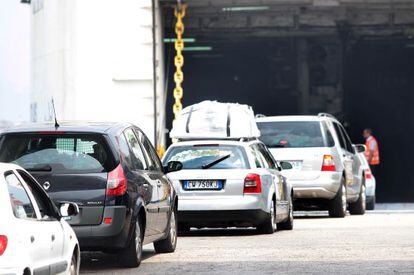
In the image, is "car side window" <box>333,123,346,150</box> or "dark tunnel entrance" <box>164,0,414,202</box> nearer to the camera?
"car side window" <box>333,123,346,150</box>

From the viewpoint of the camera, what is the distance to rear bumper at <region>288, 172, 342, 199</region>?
2519 centimetres

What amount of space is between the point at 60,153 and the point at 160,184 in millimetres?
1866

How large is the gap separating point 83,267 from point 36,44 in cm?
2470

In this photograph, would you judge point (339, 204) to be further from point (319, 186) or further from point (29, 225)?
point (29, 225)

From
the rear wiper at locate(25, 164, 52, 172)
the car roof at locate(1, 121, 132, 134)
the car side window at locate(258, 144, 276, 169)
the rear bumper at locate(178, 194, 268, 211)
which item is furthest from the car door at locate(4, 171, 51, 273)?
the car side window at locate(258, 144, 276, 169)

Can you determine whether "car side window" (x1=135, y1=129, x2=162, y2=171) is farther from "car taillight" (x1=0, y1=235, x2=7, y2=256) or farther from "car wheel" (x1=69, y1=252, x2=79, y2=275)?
"car taillight" (x1=0, y1=235, x2=7, y2=256)

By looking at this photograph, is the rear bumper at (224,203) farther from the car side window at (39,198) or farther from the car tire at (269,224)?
the car side window at (39,198)

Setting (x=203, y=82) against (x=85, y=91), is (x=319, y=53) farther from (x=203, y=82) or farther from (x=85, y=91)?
(x=85, y=91)

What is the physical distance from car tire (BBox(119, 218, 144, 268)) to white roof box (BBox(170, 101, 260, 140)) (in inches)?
280

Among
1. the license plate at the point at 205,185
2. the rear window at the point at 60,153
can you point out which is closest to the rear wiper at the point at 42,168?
the rear window at the point at 60,153

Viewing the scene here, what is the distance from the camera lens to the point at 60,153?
14.0m

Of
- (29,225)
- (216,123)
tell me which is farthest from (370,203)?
(29,225)

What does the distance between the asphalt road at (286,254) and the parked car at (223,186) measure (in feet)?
1.01

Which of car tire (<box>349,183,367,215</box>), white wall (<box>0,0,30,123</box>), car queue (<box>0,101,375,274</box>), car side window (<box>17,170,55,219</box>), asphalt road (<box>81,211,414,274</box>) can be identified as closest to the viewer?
car side window (<box>17,170,55,219</box>)
